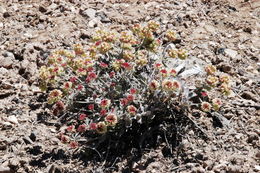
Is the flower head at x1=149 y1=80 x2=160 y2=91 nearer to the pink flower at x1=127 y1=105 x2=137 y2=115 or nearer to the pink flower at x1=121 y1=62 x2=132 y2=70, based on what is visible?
the pink flower at x1=127 y1=105 x2=137 y2=115

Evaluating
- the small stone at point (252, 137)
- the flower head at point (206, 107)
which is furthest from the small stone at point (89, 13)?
the small stone at point (252, 137)

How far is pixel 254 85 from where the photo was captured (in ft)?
15.8

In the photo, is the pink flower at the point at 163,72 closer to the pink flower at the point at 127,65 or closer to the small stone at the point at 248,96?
the pink flower at the point at 127,65

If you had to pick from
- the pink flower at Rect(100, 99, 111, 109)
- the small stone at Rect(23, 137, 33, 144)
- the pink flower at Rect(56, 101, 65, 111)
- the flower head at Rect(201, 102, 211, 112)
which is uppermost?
the flower head at Rect(201, 102, 211, 112)

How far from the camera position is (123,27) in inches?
233

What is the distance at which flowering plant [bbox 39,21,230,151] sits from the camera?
13.5 ft

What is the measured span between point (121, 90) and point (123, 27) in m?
1.78

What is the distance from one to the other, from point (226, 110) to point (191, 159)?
81 cm

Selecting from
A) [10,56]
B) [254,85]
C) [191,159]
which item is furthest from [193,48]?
[10,56]

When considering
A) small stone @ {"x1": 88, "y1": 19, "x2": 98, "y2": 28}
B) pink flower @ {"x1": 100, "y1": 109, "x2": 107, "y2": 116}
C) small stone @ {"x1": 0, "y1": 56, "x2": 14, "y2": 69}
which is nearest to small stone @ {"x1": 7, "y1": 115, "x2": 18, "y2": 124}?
small stone @ {"x1": 0, "y1": 56, "x2": 14, "y2": 69}

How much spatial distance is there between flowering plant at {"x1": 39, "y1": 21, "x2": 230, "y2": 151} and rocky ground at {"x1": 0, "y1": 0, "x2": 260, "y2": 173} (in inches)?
12.3

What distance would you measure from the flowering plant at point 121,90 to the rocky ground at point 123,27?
0.31 m

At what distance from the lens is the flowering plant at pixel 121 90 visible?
411 centimetres

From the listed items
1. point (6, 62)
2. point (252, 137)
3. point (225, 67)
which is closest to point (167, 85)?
point (252, 137)
